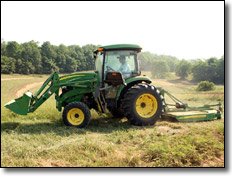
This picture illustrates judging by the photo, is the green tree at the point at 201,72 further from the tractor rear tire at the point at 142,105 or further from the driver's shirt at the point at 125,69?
the driver's shirt at the point at 125,69

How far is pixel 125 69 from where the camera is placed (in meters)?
6.23

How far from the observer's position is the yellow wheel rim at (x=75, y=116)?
5.84 meters

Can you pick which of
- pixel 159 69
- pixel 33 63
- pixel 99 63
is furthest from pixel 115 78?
pixel 159 69

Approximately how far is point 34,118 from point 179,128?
4996 mm

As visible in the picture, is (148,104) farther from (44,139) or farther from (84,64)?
(84,64)

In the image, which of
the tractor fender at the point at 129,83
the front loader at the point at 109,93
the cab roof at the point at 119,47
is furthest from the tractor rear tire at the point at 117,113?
the cab roof at the point at 119,47

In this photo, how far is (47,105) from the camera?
7.33 metres

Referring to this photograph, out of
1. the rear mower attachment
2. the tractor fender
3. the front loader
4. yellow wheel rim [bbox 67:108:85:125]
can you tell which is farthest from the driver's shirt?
yellow wheel rim [bbox 67:108:85:125]

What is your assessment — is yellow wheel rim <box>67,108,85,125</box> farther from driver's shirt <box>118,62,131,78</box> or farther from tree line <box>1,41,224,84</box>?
tree line <box>1,41,224,84</box>

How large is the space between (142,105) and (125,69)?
128 centimetres

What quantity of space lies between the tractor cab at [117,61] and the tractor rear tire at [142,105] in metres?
0.59

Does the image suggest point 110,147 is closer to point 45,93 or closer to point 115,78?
point 115,78

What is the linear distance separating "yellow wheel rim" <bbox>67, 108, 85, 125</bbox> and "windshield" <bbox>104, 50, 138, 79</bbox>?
1500 mm

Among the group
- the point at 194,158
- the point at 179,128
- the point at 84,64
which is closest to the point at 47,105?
the point at 84,64
